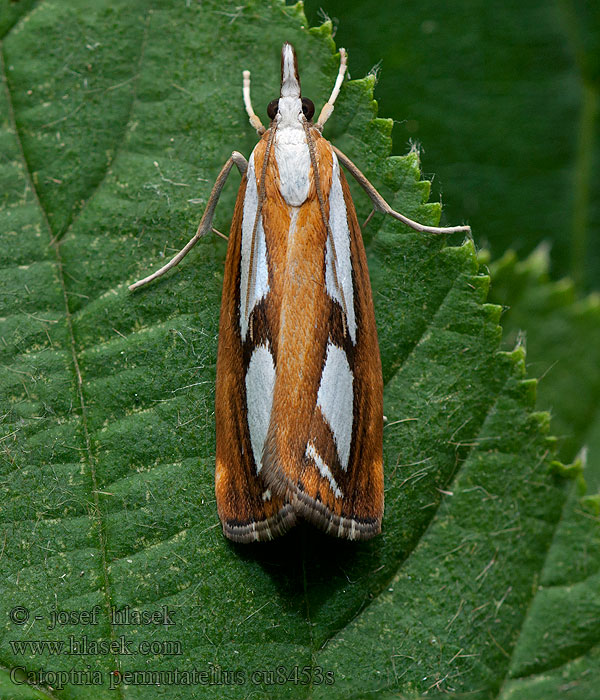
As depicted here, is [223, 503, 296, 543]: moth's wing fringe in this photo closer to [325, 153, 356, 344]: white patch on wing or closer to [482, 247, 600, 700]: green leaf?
[325, 153, 356, 344]: white patch on wing

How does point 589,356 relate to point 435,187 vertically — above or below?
below

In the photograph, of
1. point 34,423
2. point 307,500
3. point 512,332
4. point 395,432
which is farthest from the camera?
point 512,332

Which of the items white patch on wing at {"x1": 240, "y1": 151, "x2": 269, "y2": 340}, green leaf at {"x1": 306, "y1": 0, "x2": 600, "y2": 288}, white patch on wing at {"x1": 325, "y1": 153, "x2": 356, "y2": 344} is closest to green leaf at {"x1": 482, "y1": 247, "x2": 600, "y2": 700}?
green leaf at {"x1": 306, "y1": 0, "x2": 600, "y2": 288}

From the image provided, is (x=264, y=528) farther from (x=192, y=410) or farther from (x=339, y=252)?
(x=339, y=252)

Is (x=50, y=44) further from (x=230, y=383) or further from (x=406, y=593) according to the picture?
(x=406, y=593)

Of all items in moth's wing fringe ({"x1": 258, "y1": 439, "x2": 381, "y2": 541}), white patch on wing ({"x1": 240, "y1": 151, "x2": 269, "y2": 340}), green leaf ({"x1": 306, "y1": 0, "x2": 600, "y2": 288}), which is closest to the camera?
moth's wing fringe ({"x1": 258, "y1": 439, "x2": 381, "y2": 541})

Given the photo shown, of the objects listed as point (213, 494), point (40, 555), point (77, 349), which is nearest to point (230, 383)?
point (213, 494)

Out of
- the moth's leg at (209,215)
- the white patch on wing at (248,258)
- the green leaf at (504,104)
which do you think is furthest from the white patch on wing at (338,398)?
the green leaf at (504,104)
